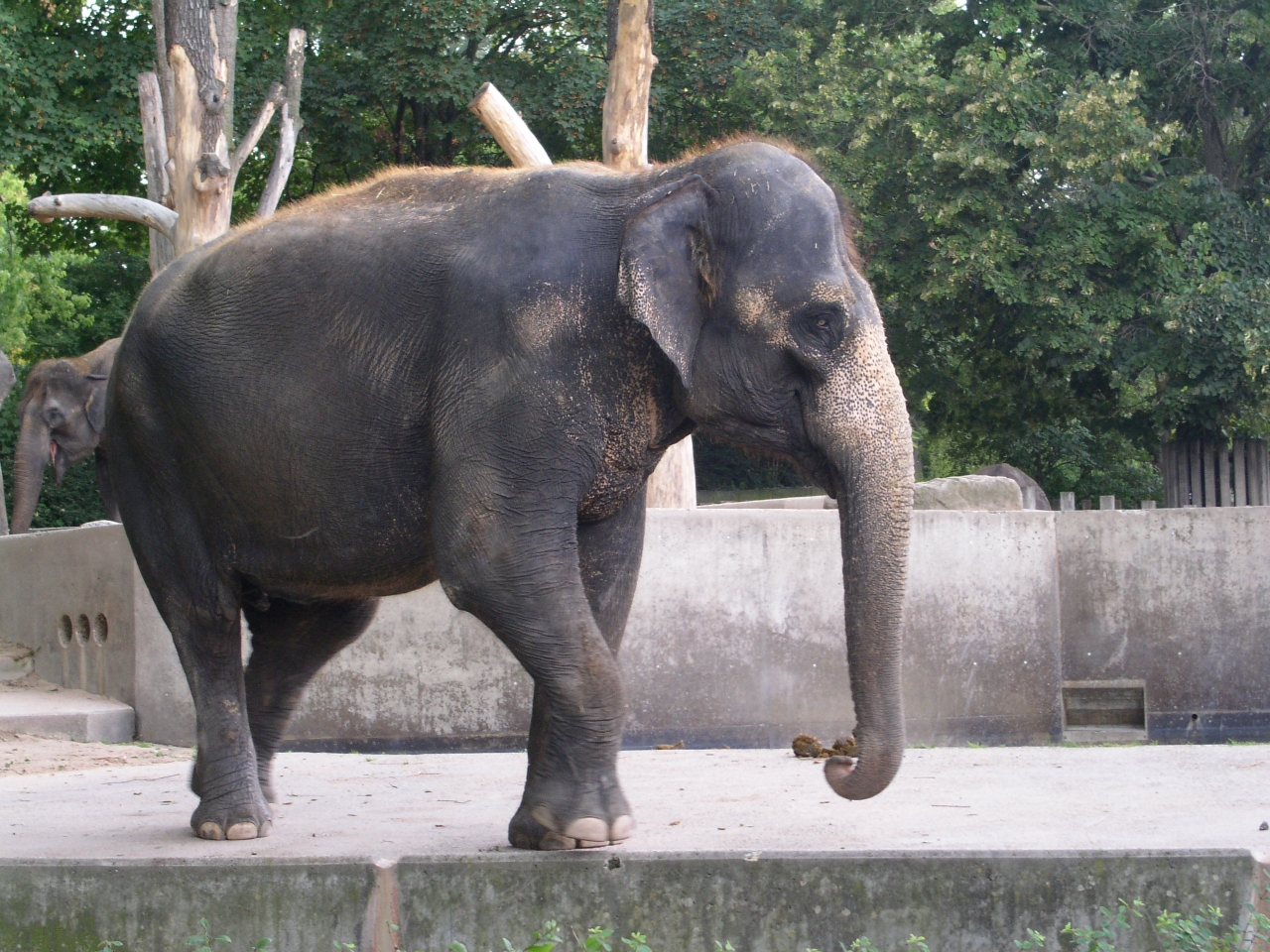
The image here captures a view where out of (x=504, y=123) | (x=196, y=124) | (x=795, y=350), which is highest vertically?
(x=196, y=124)

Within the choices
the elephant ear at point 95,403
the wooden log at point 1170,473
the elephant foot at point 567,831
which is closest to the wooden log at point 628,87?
the elephant foot at point 567,831

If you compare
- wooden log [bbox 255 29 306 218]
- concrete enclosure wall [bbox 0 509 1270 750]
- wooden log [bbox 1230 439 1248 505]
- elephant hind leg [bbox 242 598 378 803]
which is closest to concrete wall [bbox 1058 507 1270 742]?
concrete enclosure wall [bbox 0 509 1270 750]

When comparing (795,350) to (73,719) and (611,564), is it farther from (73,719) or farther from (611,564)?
(73,719)

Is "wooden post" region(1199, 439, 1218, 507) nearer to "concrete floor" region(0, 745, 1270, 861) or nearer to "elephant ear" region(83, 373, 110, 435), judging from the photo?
"elephant ear" region(83, 373, 110, 435)

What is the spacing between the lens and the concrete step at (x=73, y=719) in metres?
7.22

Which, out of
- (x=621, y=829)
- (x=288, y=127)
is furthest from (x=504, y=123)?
(x=621, y=829)

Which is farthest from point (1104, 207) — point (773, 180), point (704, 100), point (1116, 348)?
point (773, 180)

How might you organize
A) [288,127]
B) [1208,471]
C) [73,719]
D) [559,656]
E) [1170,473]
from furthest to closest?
[1170,473] → [1208,471] → [288,127] → [73,719] → [559,656]

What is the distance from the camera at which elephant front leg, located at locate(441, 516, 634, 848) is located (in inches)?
141

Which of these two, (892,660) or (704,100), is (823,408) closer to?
(892,660)

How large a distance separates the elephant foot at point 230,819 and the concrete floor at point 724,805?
54 mm

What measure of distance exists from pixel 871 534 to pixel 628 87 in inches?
262

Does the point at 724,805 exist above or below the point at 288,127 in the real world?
below

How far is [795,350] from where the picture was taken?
370cm
